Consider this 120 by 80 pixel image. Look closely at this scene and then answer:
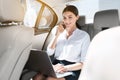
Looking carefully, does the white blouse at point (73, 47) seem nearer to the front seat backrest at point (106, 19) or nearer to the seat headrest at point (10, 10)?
the front seat backrest at point (106, 19)

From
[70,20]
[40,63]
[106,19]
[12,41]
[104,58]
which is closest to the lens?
[104,58]

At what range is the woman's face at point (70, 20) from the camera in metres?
2.06

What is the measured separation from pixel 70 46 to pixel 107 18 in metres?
0.46

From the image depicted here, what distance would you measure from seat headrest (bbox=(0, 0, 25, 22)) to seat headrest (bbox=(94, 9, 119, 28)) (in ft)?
3.05

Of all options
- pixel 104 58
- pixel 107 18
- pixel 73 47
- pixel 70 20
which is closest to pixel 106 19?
pixel 107 18

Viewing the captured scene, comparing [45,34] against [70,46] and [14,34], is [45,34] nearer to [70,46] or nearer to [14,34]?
[70,46]

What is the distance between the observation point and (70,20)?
6.81 ft

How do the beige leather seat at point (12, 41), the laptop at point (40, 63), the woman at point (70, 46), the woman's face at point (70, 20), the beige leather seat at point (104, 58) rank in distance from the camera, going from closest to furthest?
the beige leather seat at point (104, 58), the beige leather seat at point (12, 41), the laptop at point (40, 63), the woman at point (70, 46), the woman's face at point (70, 20)

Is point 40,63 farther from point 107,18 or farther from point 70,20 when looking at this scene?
point 107,18

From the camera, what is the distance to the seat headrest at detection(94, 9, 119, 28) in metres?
2.13

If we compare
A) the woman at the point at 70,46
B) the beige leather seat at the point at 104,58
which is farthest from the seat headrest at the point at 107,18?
the beige leather seat at the point at 104,58

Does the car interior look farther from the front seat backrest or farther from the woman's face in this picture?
the woman's face

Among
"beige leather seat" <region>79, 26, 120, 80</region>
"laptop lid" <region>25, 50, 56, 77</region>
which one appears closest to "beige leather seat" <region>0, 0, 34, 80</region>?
"laptop lid" <region>25, 50, 56, 77</region>

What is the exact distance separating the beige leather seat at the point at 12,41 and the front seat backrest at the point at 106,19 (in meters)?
0.93
